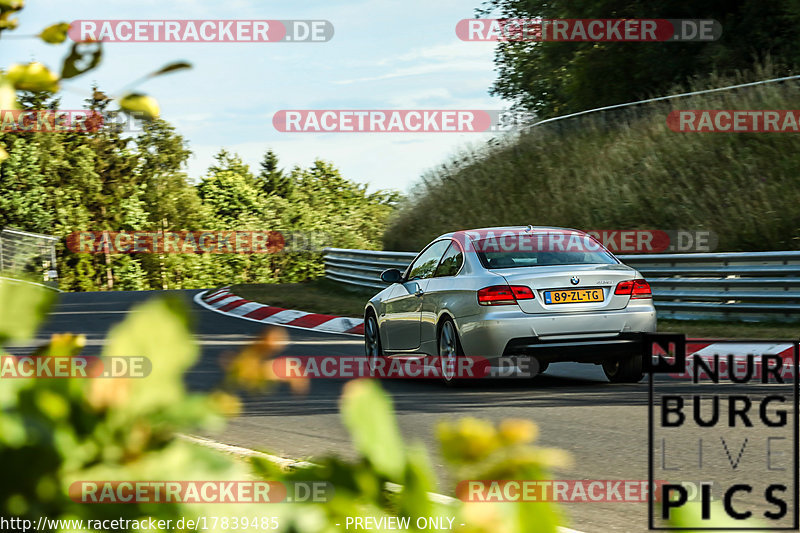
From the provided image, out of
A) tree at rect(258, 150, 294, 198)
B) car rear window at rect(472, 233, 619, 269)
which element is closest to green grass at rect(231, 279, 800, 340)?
car rear window at rect(472, 233, 619, 269)

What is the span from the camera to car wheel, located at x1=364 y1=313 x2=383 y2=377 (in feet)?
39.8

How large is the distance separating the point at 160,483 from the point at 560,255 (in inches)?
364

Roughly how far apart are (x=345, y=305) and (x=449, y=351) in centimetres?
993

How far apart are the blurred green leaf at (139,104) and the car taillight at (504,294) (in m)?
8.24

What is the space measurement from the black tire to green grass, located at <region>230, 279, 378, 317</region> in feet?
24.2

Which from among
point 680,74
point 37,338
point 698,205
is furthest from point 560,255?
point 680,74

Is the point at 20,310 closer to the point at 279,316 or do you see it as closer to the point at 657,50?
the point at 279,316

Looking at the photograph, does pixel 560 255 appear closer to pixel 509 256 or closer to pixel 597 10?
pixel 509 256

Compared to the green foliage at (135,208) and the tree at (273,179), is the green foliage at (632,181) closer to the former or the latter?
the green foliage at (135,208)

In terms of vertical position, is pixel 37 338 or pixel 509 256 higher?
pixel 509 256

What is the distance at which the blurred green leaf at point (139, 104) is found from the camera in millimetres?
1424

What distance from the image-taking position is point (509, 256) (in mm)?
10141

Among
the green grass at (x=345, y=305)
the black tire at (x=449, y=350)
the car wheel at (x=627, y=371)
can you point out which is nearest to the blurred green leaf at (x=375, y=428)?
the black tire at (x=449, y=350)

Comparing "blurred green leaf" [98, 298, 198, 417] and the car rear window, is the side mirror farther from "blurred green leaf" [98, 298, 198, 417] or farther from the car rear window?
"blurred green leaf" [98, 298, 198, 417]
